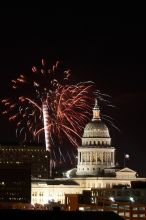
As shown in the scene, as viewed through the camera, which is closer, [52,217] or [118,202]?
[52,217]

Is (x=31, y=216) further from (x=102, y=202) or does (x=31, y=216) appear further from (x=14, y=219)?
(x=102, y=202)

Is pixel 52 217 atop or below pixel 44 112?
below

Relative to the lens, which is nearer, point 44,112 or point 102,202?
point 102,202

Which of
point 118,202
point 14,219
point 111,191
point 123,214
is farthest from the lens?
point 111,191

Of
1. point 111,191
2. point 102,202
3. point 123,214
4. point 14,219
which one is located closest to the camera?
point 14,219

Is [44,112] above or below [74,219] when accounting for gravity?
above

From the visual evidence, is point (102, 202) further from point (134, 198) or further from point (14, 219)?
point (14, 219)

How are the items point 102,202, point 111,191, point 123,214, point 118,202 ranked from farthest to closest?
1. point 111,191
2. point 102,202
3. point 118,202
4. point 123,214

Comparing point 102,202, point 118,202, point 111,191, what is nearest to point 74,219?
point 118,202

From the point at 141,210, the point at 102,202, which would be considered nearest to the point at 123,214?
the point at 141,210

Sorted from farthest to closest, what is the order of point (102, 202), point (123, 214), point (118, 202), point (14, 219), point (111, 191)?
point (111, 191)
point (102, 202)
point (118, 202)
point (123, 214)
point (14, 219)
